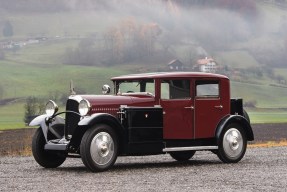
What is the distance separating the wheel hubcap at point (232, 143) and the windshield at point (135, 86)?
7.94 feet

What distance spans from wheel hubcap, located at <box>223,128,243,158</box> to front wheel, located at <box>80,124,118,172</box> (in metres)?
3.42

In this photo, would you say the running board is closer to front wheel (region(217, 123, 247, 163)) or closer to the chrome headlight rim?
front wheel (region(217, 123, 247, 163))

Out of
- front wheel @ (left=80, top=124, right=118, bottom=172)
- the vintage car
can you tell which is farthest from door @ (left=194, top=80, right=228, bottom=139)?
front wheel @ (left=80, top=124, right=118, bottom=172)

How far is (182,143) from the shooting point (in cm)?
1684

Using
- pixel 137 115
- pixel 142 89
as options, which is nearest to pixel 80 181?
pixel 137 115

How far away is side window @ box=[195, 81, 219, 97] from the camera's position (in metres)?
17.1

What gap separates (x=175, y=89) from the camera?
54.9 feet

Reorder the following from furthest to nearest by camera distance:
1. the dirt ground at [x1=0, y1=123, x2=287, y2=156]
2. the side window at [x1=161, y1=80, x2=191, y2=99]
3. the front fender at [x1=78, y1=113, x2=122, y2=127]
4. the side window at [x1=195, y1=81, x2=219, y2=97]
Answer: the dirt ground at [x1=0, y1=123, x2=287, y2=156]
the side window at [x1=195, y1=81, x2=219, y2=97]
the side window at [x1=161, y1=80, x2=191, y2=99]
the front fender at [x1=78, y1=113, x2=122, y2=127]

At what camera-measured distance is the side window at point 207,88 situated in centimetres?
1711

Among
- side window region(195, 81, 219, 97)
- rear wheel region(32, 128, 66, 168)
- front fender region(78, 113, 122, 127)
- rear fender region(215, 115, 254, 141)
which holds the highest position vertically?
side window region(195, 81, 219, 97)

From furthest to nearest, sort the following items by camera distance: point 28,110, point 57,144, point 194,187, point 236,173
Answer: point 28,110 → point 57,144 → point 236,173 → point 194,187

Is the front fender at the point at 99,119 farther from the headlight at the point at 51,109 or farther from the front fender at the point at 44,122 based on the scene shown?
the headlight at the point at 51,109

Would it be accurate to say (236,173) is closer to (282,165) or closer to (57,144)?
(282,165)

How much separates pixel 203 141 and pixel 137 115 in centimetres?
228
